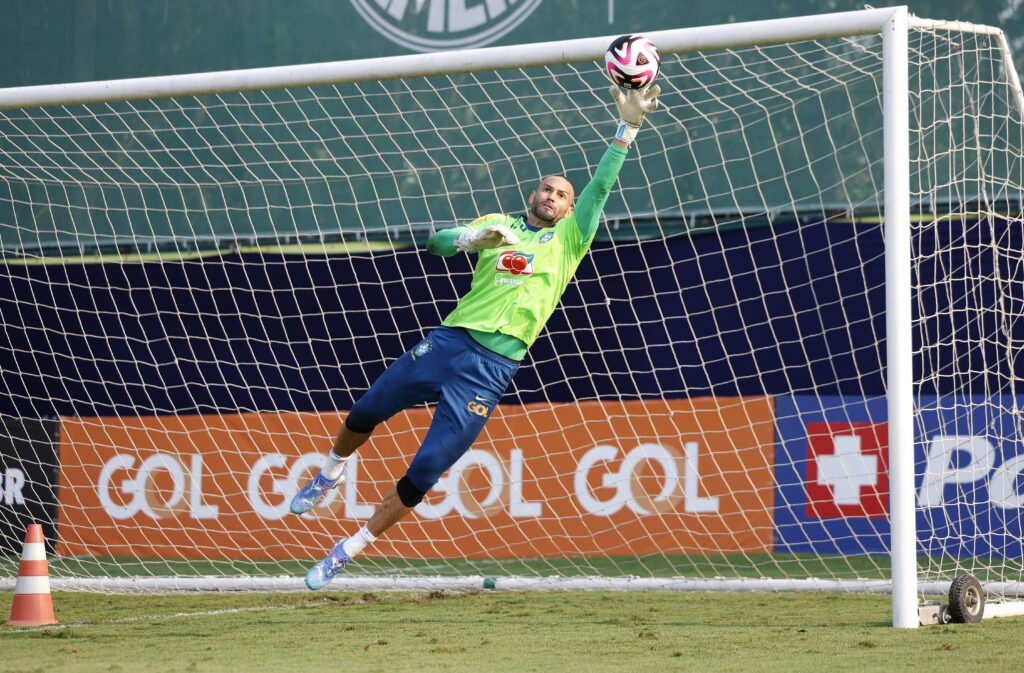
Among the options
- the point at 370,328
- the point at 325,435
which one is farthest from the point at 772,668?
the point at 370,328


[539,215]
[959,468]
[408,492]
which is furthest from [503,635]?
[959,468]

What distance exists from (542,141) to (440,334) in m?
4.38

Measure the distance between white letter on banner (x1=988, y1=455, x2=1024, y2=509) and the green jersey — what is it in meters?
3.05

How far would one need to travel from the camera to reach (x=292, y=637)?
16.5 feet

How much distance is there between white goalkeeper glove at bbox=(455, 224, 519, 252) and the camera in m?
4.72

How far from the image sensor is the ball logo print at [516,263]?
5.19 m

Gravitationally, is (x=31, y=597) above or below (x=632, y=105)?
below

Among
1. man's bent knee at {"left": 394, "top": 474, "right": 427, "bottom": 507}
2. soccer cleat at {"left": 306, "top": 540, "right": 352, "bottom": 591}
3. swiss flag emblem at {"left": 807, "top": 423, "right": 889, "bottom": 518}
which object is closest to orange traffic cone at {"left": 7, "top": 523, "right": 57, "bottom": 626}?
soccer cleat at {"left": 306, "top": 540, "right": 352, "bottom": 591}

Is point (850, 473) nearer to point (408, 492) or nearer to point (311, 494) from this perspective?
point (408, 492)

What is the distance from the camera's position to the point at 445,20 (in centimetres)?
983

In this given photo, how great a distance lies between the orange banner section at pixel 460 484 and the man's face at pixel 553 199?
9.29ft

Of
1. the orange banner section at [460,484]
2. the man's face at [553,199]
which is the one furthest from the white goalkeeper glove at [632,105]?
the orange banner section at [460,484]

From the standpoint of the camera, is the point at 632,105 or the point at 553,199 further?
the point at 553,199

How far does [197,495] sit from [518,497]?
2.15m
